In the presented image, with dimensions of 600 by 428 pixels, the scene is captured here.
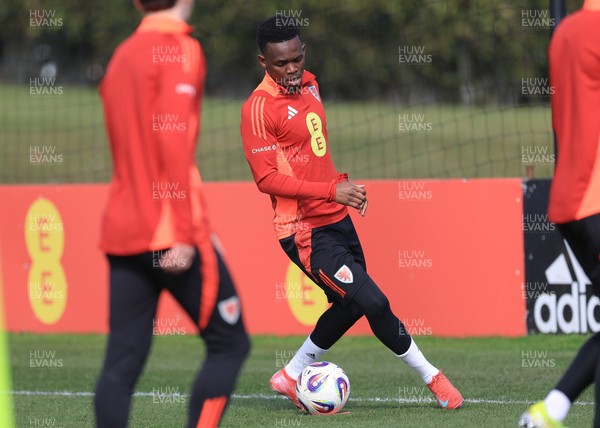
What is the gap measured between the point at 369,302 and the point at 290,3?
1788 cm

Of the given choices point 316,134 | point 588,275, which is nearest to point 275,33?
point 316,134

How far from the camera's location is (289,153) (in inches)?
276

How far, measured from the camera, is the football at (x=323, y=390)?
704cm

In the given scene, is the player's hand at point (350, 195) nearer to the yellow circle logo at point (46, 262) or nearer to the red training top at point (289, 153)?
the red training top at point (289, 153)

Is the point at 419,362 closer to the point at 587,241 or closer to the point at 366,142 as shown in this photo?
the point at 587,241

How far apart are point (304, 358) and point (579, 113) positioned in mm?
3178

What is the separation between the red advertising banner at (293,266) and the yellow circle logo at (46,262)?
0.01 meters

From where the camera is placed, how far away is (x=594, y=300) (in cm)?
978

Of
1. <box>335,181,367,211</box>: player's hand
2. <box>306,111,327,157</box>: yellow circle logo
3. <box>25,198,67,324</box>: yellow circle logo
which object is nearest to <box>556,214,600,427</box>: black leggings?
<box>335,181,367,211</box>: player's hand

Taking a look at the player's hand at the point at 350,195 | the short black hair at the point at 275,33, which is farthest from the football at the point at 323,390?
the short black hair at the point at 275,33

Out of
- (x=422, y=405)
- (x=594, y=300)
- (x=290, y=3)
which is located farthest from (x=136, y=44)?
(x=290, y=3)

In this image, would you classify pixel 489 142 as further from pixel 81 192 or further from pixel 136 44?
pixel 136 44

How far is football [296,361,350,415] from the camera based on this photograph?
7.04 metres

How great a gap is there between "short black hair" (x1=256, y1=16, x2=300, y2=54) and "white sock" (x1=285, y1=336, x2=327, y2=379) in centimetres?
186
